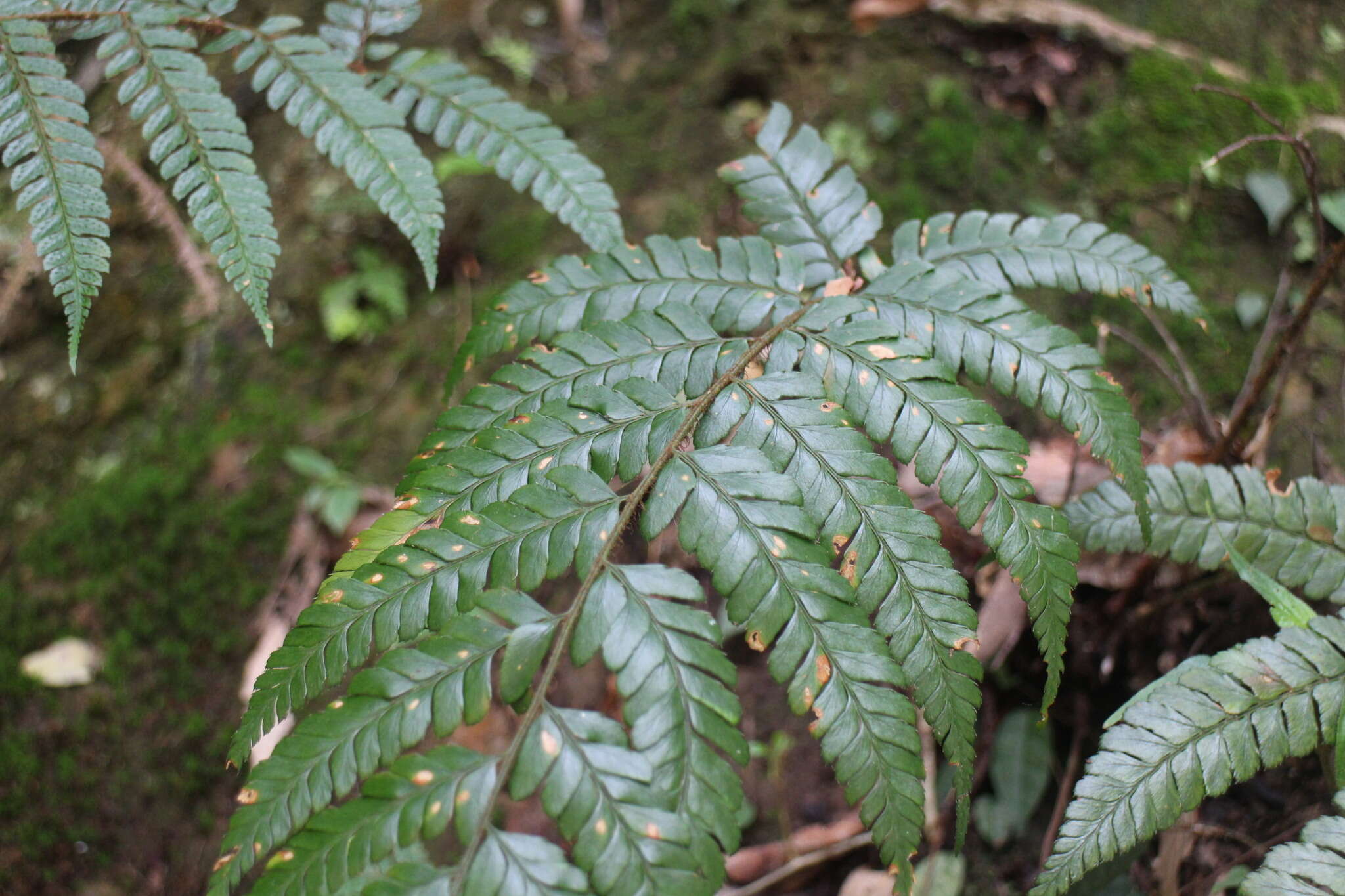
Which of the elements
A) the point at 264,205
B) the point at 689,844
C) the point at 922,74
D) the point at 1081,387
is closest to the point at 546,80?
the point at 922,74

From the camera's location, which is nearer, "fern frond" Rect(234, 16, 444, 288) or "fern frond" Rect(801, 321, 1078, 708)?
"fern frond" Rect(801, 321, 1078, 708)

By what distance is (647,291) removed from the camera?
1.83 m

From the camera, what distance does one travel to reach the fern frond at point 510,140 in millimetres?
1893

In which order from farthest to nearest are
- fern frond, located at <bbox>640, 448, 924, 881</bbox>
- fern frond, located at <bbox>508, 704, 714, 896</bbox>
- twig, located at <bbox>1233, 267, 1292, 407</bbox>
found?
twig, located at <bbox>1233, 267, 1292, 407</bbox> → fern frond, located at <bbox>640, 448, 924, 881</bbox> → fern frond, located at <bbox>508, 704, 714, 896</bbox>

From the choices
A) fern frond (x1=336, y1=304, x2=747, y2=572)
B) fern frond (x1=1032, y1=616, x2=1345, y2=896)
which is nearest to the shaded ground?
fern frond (x1=1032, y1=616, x2=1345, y2=896)

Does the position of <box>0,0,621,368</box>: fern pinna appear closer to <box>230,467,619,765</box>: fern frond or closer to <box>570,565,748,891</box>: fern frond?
<box>230,467,619,765</box>: fern frond

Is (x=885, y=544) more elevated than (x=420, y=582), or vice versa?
(x=885, y=544)

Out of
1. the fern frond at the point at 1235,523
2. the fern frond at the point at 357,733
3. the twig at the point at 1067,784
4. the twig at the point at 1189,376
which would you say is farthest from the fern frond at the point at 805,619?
the twig at the point at 1189,376

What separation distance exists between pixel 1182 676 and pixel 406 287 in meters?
3.10

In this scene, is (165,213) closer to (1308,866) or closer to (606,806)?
(606,806)

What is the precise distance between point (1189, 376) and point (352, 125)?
8.23ft

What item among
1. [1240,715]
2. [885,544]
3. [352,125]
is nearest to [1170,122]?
[1240,715]

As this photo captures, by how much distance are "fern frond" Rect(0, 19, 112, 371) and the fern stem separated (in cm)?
117

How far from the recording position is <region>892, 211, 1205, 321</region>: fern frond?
175 cm
